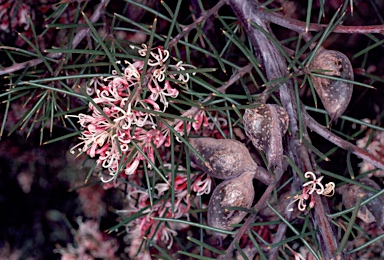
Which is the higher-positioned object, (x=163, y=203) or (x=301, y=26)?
(x=301, y=26)

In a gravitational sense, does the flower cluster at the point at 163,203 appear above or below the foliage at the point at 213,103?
below

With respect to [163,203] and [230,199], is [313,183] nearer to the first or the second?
[230,199]

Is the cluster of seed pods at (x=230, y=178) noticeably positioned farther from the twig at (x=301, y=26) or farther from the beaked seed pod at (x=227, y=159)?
the twig at (x=301, y=26)

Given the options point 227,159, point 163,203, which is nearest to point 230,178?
point 227,159

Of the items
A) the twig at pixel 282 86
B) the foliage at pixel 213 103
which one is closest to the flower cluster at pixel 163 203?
the foliage at pixel 213 103

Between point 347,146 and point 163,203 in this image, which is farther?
point 163,203

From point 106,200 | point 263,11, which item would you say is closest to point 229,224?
point 263,11
